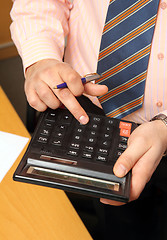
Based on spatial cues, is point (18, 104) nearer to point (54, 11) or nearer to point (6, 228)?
point (54, 11)

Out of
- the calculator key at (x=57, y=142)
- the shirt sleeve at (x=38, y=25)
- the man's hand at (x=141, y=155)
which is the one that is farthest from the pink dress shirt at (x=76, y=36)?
the calculator key at (x=57, y=142)

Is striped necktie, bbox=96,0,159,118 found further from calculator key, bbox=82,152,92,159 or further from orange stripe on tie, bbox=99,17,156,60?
calculator key, bbox=82,152,92,159

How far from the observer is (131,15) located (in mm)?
636

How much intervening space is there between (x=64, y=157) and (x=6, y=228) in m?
0.15

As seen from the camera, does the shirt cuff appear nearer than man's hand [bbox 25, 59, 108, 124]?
No

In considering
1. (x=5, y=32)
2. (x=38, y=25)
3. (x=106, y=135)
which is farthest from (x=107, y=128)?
(x=5, y=32)

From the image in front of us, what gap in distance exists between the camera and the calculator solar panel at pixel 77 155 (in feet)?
1.44

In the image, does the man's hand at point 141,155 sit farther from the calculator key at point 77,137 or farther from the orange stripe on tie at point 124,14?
the orange stripe on tie at point 124,14

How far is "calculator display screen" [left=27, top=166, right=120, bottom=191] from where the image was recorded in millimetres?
446

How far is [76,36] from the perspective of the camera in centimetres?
77

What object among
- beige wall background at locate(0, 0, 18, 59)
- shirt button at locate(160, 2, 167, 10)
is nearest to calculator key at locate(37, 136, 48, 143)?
shirt button at locate(160, 2, 167, 10)

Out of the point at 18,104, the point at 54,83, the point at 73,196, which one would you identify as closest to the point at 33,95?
the point at 54,83

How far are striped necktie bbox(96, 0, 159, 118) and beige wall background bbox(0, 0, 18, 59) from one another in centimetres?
83

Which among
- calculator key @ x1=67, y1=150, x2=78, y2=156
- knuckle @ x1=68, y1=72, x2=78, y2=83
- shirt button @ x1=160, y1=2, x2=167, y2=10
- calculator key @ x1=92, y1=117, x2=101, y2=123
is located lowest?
calculator key @ x1=92, y1=117, x2=101, y2=123
